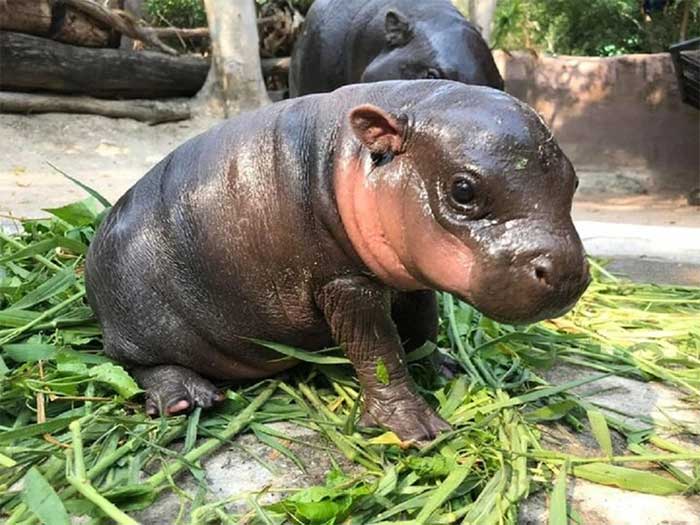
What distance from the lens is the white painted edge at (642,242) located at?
3.26 meters

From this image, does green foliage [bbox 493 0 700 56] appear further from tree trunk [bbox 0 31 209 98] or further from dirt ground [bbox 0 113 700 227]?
tree trunk [bbox 0 31 209 98]

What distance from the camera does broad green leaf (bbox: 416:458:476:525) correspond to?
141 centimetres

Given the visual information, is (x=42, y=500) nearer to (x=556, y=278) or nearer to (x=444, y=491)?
(x=444, y=491)

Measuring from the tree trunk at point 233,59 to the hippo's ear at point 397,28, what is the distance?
15.0ft

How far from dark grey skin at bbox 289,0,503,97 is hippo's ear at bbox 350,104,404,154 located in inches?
81.6

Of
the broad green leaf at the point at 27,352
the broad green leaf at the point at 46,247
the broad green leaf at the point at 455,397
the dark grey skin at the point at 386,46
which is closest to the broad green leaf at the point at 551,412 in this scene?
the broad green leaf at the point at 455,397

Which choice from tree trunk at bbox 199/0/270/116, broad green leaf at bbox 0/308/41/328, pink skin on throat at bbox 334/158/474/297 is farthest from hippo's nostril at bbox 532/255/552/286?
tree trunk at bbox 199/0/270/116

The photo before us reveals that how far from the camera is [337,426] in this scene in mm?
1752

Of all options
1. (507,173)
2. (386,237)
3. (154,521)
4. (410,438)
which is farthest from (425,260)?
(154,521)

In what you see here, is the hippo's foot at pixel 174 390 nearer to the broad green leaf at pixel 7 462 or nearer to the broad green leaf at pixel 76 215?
the broad green leaf at pixel 7 462

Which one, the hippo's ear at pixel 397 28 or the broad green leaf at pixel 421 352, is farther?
the hippo's ear at pixel 397 28

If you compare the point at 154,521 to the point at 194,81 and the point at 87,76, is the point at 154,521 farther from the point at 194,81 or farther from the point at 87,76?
the point at 194,81

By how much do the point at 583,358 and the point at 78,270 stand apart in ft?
5.19

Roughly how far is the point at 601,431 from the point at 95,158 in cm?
620
